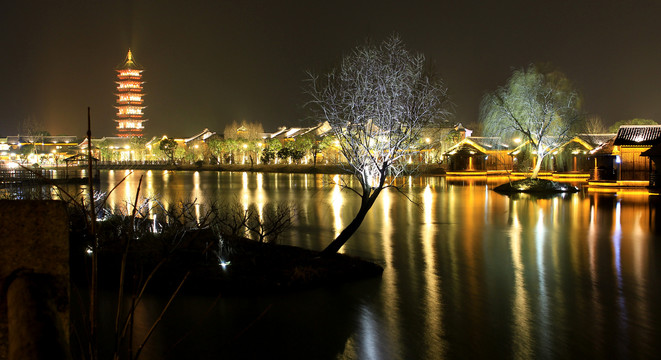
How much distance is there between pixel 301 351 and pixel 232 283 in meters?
2.88

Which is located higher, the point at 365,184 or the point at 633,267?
the point at 365,184

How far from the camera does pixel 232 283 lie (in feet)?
30.5

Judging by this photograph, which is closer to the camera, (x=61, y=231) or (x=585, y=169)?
(x=61, y=231)

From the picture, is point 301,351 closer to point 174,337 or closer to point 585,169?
point 174,337

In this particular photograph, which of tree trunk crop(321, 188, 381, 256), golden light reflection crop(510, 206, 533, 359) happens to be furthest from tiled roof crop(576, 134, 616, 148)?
tree trunk crop(321, 188, 381, 256)

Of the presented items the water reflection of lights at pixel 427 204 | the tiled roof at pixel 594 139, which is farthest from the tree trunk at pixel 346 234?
the tiled roof at pixel 594 139

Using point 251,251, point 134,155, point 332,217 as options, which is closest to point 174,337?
point 251,251

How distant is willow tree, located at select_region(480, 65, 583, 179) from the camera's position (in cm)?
3272

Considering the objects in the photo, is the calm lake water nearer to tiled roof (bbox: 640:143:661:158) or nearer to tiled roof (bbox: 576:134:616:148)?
tiled roof (bbox: 640:143:661:158)

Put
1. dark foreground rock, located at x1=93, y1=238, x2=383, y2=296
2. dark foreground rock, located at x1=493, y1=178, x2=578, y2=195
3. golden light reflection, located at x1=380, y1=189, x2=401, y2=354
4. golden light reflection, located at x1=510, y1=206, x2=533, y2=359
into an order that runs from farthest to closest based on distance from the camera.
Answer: dark foreground rock, located at x1=493, y1=178, x2=578, y2=195, dark foreground rock, located at x1=93, y1=238, x2=383, y2=296, golden light reflection, located at x1=380, y1=189, x2=401, y2=354, golden light reflection, located at x1=510, y1=206, x2=533, y2=359

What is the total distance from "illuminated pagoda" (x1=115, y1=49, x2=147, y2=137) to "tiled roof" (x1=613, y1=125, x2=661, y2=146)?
381 feet

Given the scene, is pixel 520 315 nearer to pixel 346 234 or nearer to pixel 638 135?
pixel 346 234

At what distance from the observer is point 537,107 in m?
32.8

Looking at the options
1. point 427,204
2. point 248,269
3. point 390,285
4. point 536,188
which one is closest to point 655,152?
point 536,188
